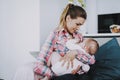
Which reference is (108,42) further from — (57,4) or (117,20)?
Result: (117,20)

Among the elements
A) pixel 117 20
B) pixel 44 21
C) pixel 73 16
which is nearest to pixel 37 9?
pixel 44 21

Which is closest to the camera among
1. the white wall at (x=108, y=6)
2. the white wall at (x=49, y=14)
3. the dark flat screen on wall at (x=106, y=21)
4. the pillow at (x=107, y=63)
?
the pillow at (x=107, y=63)

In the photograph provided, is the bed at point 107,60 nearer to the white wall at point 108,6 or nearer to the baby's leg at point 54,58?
the baby's leg at point 54,58

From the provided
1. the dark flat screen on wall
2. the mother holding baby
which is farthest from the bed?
the dark flat screen on wall

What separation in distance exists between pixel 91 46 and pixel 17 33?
23.9 inches

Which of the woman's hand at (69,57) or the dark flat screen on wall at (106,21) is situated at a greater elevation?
the dark flat screen on wall at (106,21)

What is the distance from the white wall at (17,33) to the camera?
67.4 inches

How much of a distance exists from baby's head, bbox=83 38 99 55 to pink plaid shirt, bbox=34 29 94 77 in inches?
2.5

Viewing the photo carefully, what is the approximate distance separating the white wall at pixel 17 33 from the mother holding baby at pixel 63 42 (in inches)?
5.1

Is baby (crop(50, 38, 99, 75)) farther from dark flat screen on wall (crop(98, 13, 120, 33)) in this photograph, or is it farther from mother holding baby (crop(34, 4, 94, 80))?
dark flat screen on wall (crop(98, 13, 120, 33))

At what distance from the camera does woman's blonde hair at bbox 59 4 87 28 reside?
1628mm

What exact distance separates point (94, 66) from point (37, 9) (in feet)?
1.96

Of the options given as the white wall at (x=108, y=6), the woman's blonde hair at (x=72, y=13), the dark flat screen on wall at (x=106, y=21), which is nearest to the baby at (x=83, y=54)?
the woman's blonde hair at (x=72, y=13)

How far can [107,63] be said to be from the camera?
1536 mm
